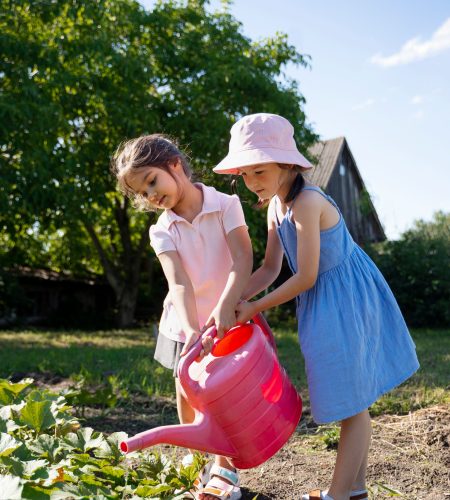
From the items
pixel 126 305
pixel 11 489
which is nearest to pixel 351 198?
pixel 126 305

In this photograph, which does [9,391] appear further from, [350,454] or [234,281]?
[350,454]

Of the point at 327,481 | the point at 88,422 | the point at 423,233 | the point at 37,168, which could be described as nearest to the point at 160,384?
the point at 88,422

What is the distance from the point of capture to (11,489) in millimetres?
1265

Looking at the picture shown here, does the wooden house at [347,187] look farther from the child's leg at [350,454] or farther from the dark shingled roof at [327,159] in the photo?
the child's leg at [350,454]

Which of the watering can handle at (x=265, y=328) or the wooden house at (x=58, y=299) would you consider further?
the wooden house at (x=58, y=299)

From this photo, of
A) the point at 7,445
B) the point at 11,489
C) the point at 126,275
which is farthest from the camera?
the point at 126,275

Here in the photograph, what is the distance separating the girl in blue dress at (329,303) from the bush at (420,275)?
9997 mm

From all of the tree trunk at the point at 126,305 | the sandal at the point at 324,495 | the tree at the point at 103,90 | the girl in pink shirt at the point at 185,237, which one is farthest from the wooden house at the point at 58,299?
the sandal at the point at 324,495

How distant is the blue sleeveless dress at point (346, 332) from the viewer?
1860 mm

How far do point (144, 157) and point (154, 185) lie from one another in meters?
0.10

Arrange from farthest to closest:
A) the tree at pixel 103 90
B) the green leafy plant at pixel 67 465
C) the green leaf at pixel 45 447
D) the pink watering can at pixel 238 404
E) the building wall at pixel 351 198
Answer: the building wall at pixel 351 198, the tree at pixel 103 90, the green leaf at pixel 45 447, the pink watering can at pixel 238 404, the green leafy plant at pixel 67 465

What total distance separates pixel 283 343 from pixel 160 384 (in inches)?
147

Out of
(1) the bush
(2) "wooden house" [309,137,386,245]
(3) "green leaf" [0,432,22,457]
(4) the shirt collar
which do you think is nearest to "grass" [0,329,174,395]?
(4) the shirt collar

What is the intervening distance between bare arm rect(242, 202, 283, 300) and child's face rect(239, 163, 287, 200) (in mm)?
156
